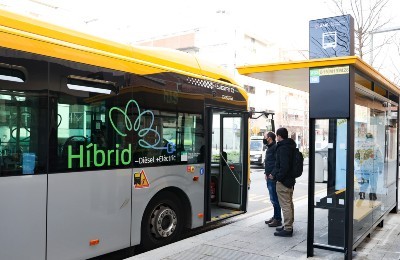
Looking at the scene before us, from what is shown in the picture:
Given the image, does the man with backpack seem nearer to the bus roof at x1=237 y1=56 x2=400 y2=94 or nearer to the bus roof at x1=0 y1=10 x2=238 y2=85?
the bus roof at x1=237 y1=56 x2=400 y2=94

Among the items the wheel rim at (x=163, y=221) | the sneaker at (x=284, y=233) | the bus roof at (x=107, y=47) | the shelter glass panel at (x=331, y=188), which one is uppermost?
the bus roof at (x=107, y=47)

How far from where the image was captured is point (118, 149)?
16.7 ft

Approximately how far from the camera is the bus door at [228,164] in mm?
7922

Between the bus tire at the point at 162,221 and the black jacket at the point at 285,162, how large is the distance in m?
1.76

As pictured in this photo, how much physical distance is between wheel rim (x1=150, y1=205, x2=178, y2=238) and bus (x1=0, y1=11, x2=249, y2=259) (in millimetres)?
19

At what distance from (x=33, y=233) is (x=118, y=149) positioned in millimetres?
1492

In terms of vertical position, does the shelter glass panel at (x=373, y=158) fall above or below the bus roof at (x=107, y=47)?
below

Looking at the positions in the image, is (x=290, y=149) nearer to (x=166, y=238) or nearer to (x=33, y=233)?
(x=166, y=238)

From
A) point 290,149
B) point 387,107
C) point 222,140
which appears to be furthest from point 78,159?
point 387,107

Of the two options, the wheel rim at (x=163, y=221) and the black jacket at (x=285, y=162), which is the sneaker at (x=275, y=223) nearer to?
the black jacket at (x=285, y=162)

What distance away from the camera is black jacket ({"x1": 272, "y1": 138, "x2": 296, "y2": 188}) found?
5875mm

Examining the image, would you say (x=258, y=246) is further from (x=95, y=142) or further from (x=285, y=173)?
(x=95, y=142)

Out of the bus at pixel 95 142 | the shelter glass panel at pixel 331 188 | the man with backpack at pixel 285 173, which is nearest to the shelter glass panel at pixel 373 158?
the shelter glass panel at pixel 331 188

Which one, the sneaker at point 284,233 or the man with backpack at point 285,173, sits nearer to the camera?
the man with backpack at point 285,173
